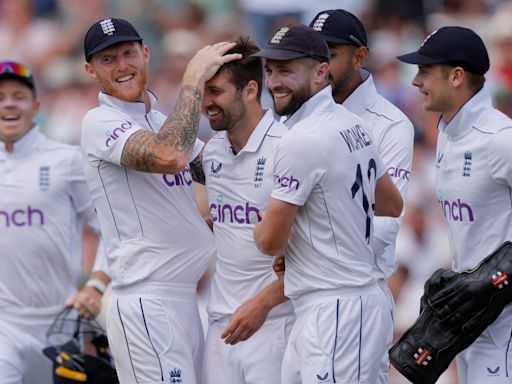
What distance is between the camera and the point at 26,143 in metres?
8.57

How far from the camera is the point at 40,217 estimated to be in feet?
27.6

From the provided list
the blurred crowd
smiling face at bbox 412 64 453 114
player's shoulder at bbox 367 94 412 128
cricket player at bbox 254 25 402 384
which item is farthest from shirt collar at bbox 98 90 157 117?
the blurred crowd

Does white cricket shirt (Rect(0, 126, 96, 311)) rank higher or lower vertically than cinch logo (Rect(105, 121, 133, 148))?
lower

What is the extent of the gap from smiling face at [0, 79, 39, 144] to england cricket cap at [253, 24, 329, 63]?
2542mm

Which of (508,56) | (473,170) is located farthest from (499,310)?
(508,56)

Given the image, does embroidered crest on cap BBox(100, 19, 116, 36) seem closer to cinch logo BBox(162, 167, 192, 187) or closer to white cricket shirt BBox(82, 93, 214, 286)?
white cricket shirt BBox(82, 93, 214, 286)

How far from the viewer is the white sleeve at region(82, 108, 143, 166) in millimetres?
6855

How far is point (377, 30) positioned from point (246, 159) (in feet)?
22.2

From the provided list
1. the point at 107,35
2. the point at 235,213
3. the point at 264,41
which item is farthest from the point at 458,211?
the point at 264,41

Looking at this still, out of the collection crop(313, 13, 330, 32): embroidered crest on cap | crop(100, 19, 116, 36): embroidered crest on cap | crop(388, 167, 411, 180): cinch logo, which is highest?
crop(100, 19, 116, 36): embroidered crest on cap

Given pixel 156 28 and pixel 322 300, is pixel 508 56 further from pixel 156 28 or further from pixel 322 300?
pixel 322 300

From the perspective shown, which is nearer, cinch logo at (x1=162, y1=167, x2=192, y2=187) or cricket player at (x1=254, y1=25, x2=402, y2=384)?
cricket player at (x1=254, y1=25, x2=402, y2=384)

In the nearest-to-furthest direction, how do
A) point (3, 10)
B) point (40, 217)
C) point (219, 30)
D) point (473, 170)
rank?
point (473, 170), point (40, 217), point (219, 30), point (3, 10)

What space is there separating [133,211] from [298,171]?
3.88 ft
